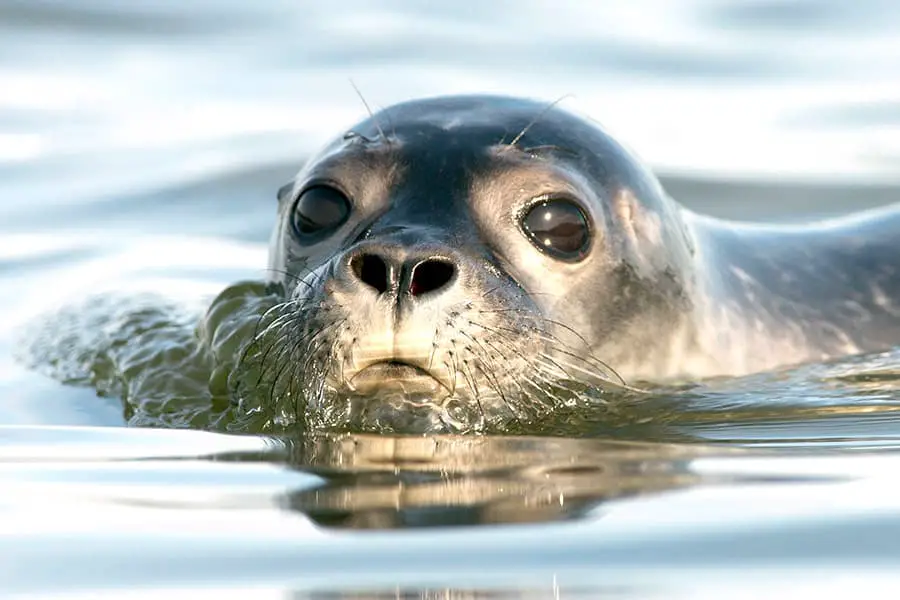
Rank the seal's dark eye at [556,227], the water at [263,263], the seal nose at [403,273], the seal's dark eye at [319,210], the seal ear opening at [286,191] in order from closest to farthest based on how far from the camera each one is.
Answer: the water at [263,263] → the seal nose at [403,273] → the seal's dark eye at [556,227] → the seal's dark eye at [319,210] → the seal ear opening at [286,191]

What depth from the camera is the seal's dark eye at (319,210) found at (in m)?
4.87

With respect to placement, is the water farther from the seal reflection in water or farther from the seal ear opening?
the seal ear opening

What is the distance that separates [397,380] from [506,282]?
43 centimetres

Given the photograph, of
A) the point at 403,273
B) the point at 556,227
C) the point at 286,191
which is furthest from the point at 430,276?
the point at 286,191

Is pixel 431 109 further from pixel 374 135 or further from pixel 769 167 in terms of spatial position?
pixel 769 167

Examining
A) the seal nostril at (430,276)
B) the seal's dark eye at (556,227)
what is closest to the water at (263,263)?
the seal nostril at (430,276)

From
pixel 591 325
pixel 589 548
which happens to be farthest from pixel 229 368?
pixel 589 548

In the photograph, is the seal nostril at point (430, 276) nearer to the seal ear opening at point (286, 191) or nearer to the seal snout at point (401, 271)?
the seal snout at point (401, 271)

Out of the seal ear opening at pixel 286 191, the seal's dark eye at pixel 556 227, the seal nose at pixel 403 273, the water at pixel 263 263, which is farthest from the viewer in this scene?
the seal ear opening at pixel 286 191

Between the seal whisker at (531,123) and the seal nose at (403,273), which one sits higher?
the seal whisker at (531,123)

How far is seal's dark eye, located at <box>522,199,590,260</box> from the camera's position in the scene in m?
4.77

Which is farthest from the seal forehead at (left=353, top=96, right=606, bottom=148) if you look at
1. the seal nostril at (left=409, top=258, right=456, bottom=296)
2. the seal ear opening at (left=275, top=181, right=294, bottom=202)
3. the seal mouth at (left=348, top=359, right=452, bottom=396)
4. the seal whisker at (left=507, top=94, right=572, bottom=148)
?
the seal mouth at (left=348, top=359, right=452, bottom=396)

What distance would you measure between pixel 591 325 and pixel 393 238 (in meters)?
0.79

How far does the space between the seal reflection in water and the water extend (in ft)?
0.49
